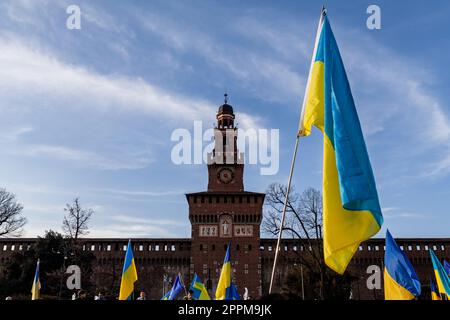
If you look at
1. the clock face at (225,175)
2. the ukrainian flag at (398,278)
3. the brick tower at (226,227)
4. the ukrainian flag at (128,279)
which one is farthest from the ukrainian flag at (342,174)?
the clock face at (225,175)

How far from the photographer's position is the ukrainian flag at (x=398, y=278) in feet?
43.5

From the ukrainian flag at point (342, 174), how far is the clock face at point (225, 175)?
53.9 m

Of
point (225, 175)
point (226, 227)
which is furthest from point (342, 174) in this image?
point (225, 175)

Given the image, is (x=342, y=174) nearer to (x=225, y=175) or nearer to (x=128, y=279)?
(x=128, y=279)

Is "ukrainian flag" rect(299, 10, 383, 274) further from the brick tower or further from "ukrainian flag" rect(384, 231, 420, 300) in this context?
the brick tower

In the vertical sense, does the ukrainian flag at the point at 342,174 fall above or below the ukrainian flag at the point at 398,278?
above

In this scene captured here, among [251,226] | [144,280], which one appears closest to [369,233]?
[251,226]

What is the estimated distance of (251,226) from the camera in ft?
190

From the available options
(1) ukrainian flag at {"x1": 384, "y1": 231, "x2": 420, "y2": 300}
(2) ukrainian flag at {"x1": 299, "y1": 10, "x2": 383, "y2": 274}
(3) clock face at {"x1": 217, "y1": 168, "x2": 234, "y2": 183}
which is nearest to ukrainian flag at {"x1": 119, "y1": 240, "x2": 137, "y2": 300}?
(1) ukrainian flag at {"x1": 384, "y1": 231, "x2": 420, "y2": 300}

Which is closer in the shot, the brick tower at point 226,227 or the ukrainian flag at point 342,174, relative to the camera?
the ukrainian flag at point 342,174

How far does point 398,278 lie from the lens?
1385 cm

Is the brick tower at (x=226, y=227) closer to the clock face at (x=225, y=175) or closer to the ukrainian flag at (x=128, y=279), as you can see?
the clock face at (x=225, y=175)

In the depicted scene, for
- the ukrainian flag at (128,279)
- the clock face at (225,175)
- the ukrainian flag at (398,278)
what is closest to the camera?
the ukrainian flag at (398,278)
